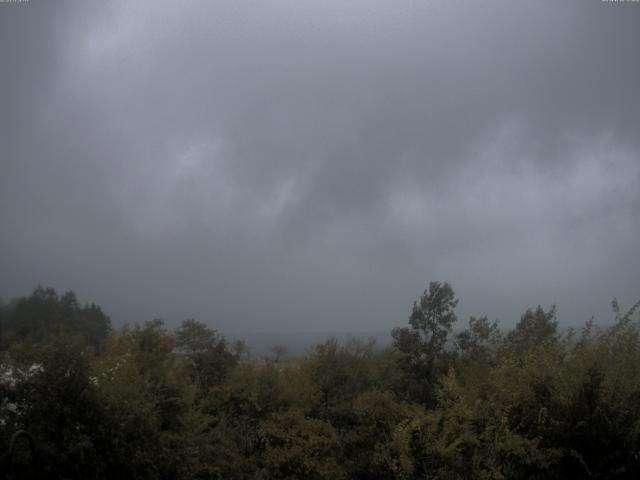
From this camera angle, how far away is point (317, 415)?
21.5 meters

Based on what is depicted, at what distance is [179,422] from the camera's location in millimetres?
17328

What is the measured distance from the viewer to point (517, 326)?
36031mm

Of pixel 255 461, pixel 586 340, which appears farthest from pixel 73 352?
pixel 586 340

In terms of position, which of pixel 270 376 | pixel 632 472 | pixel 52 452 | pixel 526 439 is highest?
pixel 270 376

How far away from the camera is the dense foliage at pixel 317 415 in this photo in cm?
1210

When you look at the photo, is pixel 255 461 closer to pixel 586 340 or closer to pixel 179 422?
pixel 179 422

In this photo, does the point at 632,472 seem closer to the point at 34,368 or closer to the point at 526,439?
the point at 526,439

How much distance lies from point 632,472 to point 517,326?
77.3 feet

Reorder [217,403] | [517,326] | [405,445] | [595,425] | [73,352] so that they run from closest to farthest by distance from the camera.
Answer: [73,352]
[595,425]
[405,445]
[217,403]
[517,326]

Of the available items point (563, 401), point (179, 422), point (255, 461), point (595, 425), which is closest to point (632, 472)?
point (595, 425)

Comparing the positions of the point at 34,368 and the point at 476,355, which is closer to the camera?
the point at 34,368

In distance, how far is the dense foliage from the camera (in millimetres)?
12102

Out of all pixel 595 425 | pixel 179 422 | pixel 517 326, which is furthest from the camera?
pixel 517 326

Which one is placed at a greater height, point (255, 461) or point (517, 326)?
point (517, 326)
